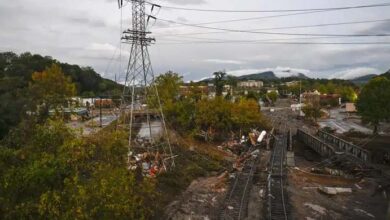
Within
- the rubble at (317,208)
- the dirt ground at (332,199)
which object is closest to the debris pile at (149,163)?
the dirt ground at (332,199)

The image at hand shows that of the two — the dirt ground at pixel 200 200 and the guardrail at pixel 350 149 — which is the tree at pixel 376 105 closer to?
the guardrail at pixel 350 149

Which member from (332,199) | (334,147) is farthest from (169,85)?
(332,199)

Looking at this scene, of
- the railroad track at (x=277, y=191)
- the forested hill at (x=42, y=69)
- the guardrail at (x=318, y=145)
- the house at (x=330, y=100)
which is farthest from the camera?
the house at (x=330, y=100)

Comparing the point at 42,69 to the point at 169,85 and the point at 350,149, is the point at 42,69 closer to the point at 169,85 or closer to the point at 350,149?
the point at 169,85

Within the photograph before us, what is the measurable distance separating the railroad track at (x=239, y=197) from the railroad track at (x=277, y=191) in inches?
52.9

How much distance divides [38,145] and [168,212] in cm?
921

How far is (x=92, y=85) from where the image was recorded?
11331 cm

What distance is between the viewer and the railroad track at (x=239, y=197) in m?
20.2

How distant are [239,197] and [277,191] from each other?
2.74 metres

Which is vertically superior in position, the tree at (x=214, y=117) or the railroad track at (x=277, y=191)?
the tree at (x=214, y=117)

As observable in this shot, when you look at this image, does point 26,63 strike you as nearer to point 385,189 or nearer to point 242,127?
point 242,127

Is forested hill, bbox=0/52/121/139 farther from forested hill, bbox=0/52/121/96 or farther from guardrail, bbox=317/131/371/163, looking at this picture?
guardrail, bbox=317/131/371/163

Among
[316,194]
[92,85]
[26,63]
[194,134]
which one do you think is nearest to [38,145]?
[316,194]

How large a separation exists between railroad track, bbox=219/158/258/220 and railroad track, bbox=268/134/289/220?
52.9 inches
